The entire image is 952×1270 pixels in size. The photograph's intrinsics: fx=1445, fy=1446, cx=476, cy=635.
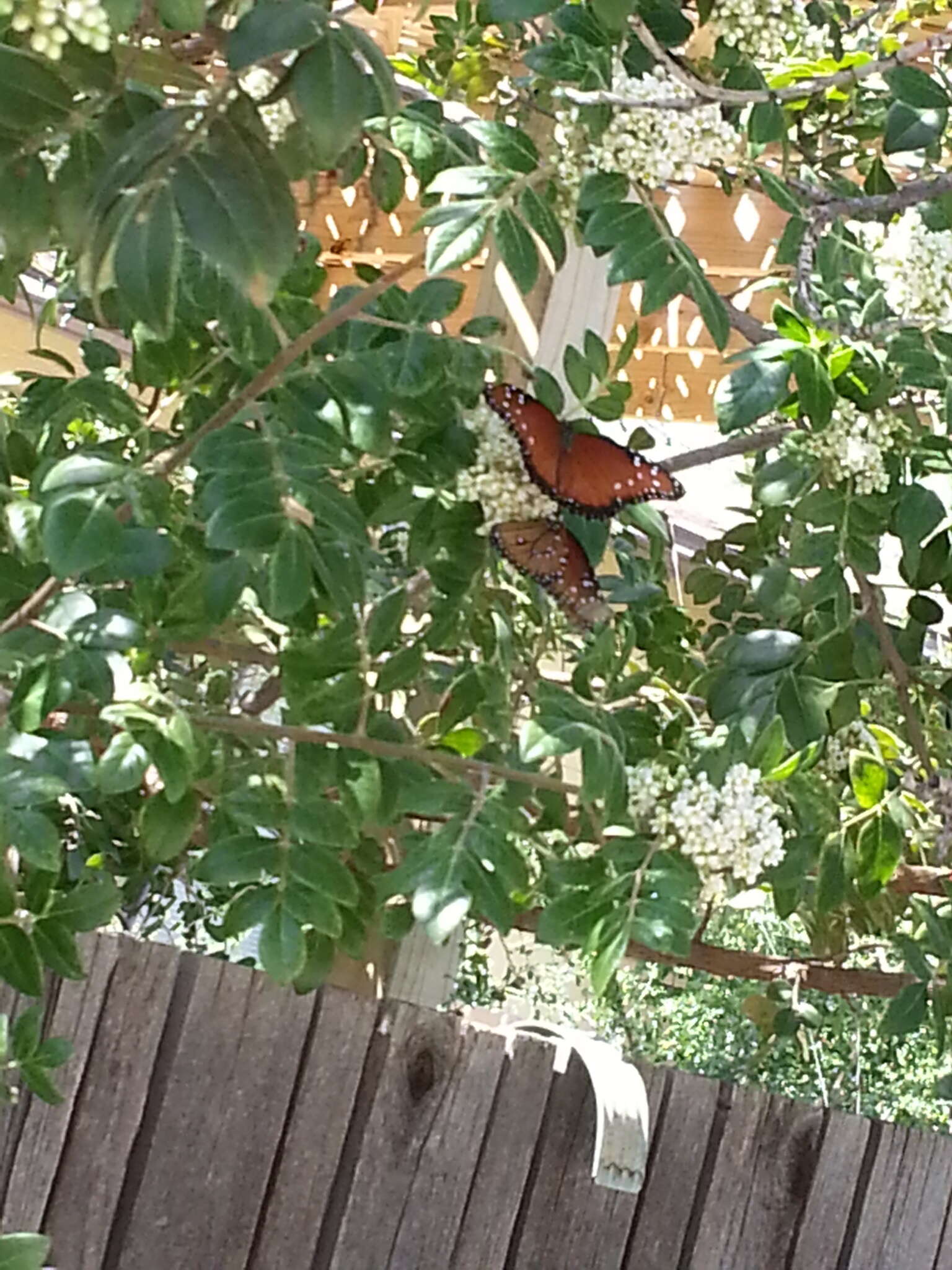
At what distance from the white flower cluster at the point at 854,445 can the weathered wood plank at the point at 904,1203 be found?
35.0 inches

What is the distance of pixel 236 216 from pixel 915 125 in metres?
0.76

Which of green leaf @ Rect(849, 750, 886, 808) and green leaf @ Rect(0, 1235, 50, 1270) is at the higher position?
green leaf @ Rect(849, 750, 886, 808)

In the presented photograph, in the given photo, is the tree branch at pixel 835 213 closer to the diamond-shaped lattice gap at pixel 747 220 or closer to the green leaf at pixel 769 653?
the green leaf at pixel 769 653

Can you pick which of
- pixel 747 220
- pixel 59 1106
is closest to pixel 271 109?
pixel 59 1106

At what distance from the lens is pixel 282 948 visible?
1.03 m

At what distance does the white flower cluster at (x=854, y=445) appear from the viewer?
3.38 ft

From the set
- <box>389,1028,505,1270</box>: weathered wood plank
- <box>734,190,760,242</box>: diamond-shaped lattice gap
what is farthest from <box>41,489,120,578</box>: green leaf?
<box>734,190,760,242</box>: diamond-shaped lattice gap

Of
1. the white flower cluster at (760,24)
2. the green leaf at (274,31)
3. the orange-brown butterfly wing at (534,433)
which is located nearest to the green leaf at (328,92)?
the green leaf at (274,31)

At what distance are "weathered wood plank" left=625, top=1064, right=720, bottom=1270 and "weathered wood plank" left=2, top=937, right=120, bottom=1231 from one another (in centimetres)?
58

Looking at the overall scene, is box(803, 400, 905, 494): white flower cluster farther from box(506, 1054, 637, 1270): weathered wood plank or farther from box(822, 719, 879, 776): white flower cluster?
box(506, 1054, 637, 1270): weathered wood plank

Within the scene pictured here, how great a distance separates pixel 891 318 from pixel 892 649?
0.92 ft

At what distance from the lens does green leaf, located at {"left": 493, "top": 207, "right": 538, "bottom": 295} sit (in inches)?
37.3

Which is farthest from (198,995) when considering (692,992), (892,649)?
(692,992)

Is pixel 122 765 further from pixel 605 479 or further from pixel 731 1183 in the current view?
pixel 731 1183
